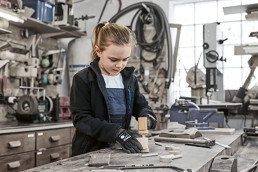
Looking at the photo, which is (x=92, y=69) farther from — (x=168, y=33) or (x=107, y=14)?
(x=107, y=14)

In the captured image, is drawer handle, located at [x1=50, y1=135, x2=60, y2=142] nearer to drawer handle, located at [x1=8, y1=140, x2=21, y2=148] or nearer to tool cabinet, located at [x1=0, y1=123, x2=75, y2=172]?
tool cabinet, located at [x1=0, y1=123, x2=75, y2=172]

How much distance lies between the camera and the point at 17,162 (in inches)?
107

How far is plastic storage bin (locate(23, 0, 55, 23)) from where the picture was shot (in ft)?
12.3

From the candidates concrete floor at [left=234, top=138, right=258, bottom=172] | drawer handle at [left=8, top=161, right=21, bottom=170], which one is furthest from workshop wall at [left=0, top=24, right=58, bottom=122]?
concrete floor at [left=234, top=138, right=258, bottom=172]

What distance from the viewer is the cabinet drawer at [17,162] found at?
8.61 ft

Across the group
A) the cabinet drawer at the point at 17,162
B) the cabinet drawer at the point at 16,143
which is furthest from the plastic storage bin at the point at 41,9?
the cabinet drawer at the point at 17,162

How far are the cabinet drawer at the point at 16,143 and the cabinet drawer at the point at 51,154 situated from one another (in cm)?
15

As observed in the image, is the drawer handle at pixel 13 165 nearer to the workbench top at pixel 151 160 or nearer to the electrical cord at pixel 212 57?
the workbench top at pixel 151 160

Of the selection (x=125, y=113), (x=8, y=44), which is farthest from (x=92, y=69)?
(x=8, y=44)

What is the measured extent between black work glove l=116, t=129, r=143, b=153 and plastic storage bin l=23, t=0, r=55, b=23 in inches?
108

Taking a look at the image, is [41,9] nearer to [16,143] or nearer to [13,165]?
[16,143]

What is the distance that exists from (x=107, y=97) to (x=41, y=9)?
2.59 meters

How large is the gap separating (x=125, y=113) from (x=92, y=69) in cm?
27

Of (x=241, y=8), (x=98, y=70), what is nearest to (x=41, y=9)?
(x=241, y=8)
